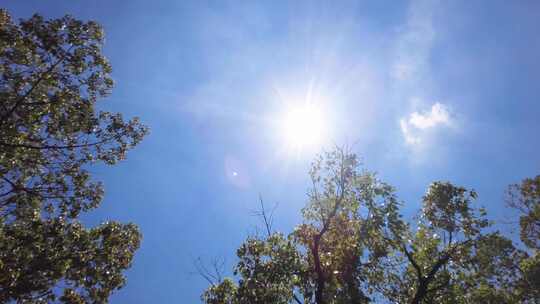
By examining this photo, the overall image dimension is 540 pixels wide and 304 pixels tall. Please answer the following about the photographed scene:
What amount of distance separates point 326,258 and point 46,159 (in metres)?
14.7

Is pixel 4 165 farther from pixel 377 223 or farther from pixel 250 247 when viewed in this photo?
pixel 377 223

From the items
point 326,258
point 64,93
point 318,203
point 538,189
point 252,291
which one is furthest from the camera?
point 538,189

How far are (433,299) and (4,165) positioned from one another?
68.4ft

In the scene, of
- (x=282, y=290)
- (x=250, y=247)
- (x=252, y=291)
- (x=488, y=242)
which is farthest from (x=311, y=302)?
(x=488, y=242)

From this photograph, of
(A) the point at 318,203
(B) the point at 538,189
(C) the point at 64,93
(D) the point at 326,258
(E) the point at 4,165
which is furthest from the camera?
(B) the point at 538,189

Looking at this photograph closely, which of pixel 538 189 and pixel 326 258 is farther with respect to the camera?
pixel 538 189

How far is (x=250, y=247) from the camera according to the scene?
57.6ft

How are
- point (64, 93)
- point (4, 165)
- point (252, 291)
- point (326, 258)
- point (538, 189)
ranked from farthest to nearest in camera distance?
point (538, 189) → point (326, 258) → point (252, 291) → point (64, 93) → point (4, 165)

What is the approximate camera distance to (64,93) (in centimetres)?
1391

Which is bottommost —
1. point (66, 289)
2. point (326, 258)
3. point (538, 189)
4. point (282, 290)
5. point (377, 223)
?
point (66, 289)

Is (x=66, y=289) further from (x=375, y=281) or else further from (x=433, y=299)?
(x=433, y=299)

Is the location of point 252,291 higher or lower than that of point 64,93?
lower

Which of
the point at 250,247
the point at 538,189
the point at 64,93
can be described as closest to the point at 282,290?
the point at 250,247

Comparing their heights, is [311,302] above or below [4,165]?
below
